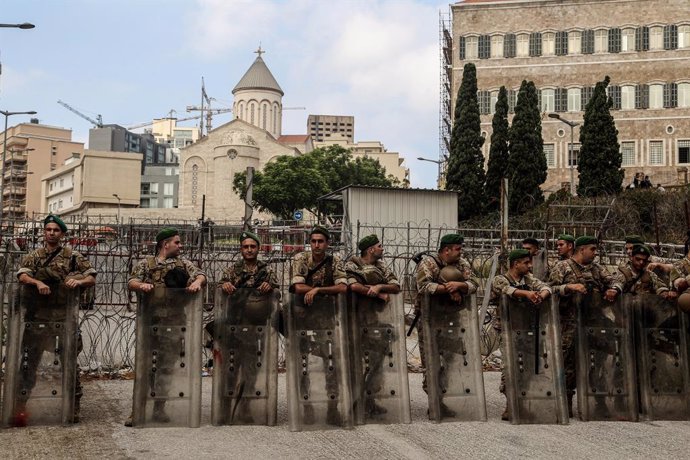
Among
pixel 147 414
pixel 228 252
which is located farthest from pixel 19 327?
pixel 228 252

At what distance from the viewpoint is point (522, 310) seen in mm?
9508

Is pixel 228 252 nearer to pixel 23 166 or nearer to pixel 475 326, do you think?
pixel 475 326

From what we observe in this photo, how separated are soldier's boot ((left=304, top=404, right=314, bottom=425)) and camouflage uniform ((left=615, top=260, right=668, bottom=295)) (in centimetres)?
390

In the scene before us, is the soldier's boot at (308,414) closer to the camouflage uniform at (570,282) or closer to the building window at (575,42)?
the camouflage uniform at (570,282)

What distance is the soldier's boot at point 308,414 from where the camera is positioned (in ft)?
28.8

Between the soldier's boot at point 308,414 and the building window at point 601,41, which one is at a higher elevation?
the building window at point 601,41

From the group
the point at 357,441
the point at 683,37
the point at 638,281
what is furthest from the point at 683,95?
the point at 357,441

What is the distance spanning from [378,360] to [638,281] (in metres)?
3.33

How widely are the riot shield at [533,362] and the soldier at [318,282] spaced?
1827 mm

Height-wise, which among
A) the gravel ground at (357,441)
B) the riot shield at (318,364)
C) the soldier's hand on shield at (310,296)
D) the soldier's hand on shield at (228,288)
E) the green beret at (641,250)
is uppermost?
the green beret at (641,250)

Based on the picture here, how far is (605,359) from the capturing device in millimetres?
9664

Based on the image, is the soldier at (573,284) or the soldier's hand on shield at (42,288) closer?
the soldier's hand on shield at (42,288)

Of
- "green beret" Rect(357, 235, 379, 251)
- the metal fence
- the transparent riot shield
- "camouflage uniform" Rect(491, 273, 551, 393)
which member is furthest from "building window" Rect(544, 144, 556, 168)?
the transparent riot shield

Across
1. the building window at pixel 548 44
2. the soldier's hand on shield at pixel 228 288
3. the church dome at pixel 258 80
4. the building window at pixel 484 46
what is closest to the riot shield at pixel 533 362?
the soldier's hand on shield at pixel 228 288
